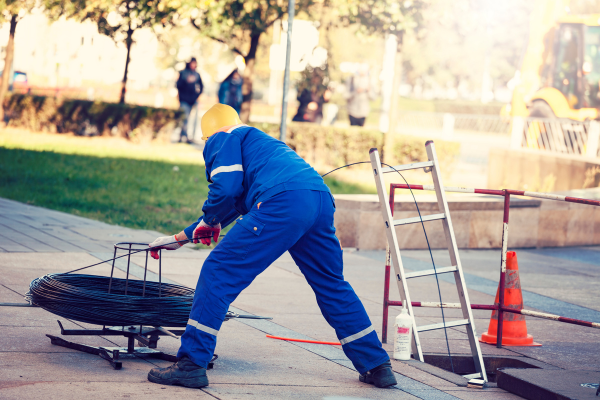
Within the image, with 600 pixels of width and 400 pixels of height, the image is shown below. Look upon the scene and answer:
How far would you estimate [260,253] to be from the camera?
4078mm

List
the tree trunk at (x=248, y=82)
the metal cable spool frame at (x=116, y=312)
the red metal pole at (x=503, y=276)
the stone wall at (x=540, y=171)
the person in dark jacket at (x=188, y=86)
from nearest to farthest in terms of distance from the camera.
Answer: the metal cable spool frame at (x=116, y=312), the red metal pole at (x=503, y=276), the stone wall at (x=540, y=171), the person in dark jacket at (x=188, y=86), the tree trunk at (x=248, y=82)

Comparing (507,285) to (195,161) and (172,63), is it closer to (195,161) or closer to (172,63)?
(195,161)

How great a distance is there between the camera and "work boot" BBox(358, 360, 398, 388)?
171 inches

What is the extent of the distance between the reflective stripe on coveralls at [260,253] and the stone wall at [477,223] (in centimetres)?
474

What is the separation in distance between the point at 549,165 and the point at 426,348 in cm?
929

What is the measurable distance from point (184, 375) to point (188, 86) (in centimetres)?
1605

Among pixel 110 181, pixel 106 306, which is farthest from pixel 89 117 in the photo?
pixel 106 306

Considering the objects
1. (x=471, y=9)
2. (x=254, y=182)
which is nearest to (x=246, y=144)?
(x=254, y=182)

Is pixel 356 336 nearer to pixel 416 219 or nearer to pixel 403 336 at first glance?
pixel 403 336

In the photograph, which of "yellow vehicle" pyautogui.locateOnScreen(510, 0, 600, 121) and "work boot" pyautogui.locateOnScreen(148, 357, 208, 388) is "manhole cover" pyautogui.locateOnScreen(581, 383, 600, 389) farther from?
"yellow vehicle" pyautogui.locateOnScreen(510, 0, 600, 121)

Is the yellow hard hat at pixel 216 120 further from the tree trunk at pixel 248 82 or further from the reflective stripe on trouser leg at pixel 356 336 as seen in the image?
the tree trunk at pixel 248 82

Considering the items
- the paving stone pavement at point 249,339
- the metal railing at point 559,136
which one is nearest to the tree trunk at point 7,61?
the metal railing at point 559,136

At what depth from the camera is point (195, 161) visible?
15781 mm

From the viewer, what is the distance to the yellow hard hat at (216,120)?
4.39m
